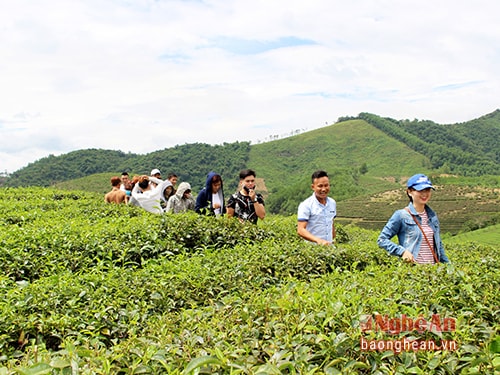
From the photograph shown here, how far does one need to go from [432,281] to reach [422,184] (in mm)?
1679

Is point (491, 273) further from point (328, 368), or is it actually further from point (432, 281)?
point (328, 368)

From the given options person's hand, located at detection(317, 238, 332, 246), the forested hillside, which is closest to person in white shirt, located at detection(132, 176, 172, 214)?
person's hand, located at detection(317, 238, 332, 246)

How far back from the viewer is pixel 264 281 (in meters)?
4.32

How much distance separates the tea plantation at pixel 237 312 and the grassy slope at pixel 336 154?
107m

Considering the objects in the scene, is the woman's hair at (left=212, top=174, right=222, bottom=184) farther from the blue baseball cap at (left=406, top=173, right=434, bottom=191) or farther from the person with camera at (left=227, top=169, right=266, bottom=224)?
the blue baseball cap at (left=406, top=173, right=434, bottom=191)

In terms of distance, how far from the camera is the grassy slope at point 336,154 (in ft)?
394

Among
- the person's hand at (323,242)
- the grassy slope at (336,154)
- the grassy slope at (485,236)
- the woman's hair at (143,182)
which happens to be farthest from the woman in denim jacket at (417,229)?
the grassy slope at (336,154)

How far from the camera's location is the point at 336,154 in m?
134

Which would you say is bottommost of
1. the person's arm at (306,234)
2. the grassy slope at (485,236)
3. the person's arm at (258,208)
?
the grassy slope at (485,236)

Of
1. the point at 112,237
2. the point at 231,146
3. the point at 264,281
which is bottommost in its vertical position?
the point at 264,281

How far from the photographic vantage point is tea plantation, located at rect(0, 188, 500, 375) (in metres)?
2.14

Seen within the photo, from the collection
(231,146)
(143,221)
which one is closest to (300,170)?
(231,146)

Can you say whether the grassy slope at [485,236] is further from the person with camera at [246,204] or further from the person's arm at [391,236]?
the person's arm at [391,236]

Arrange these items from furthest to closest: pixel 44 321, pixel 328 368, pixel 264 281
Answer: pixel 264 281
pixel 44 321
pixel 328 368
